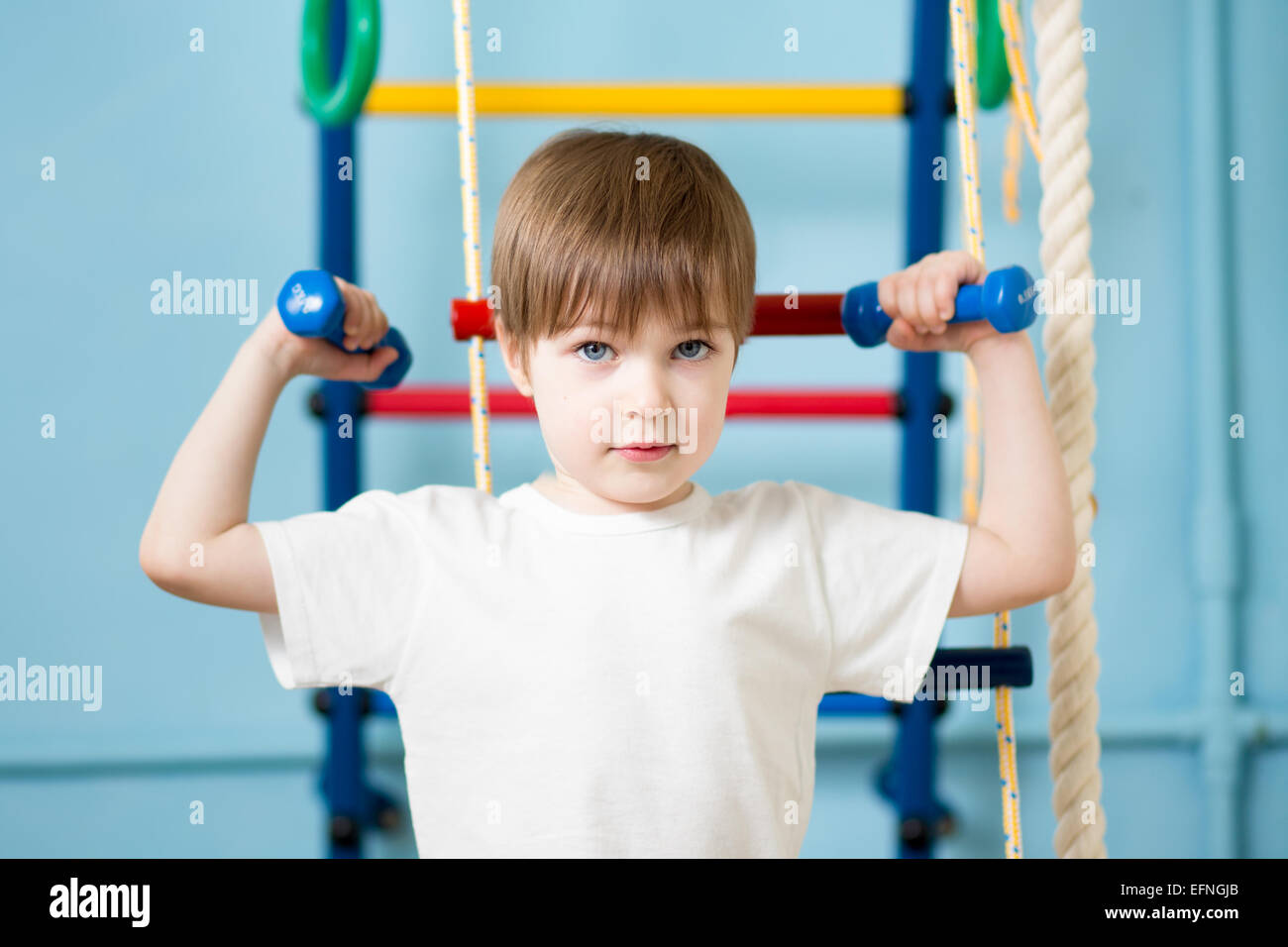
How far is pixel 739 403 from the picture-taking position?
1.02m

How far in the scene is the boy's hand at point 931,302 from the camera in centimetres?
66

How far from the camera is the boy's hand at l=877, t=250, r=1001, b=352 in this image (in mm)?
664

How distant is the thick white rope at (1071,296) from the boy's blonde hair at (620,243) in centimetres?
20

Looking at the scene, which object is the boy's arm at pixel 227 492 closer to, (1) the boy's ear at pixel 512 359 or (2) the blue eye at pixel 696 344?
(1) the boy's ear at pixel 512 359

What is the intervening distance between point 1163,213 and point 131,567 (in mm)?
1171

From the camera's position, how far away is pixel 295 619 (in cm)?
62

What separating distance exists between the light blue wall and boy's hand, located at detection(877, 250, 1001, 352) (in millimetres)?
528

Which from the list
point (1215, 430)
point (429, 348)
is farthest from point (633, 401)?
point (1215, 430)

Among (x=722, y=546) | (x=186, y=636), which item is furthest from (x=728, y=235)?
(x=186, y=636)

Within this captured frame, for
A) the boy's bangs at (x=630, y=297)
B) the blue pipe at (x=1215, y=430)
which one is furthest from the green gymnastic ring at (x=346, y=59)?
the blue pipe at (x=1215, y=430)

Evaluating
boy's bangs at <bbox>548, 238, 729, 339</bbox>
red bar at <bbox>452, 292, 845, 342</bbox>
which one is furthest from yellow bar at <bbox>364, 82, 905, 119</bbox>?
boy's bangs at <bbox>548, 238, 729, 339</bbox>

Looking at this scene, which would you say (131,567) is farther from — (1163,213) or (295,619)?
(1163,213)

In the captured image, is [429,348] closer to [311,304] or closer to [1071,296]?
[311,304]
